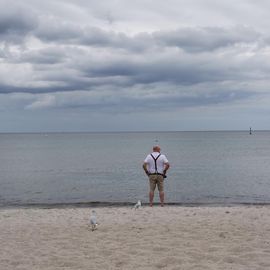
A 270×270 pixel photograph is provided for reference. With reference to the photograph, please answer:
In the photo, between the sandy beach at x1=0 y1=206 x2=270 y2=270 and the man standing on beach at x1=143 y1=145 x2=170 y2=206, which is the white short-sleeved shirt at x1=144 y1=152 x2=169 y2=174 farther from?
the sandy beach at x1=0 y1=206 x2=270 y2=270

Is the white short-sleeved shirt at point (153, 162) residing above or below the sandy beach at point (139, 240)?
above

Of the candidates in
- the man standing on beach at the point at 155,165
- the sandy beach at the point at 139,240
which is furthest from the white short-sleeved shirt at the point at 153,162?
the sandy beach at the point at 139,240

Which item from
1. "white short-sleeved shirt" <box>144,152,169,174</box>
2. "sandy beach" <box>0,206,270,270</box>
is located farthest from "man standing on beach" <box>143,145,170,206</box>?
"sandy beach" <box>0,206,270,270</box>

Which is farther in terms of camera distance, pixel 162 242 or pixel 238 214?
pixel 238 214

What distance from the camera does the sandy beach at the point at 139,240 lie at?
7141 millimetres

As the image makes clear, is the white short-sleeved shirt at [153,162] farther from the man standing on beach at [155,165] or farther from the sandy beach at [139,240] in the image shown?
the sandy beach at [139,240]

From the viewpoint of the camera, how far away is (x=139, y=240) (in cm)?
871

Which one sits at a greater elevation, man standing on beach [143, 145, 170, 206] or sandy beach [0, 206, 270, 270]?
man standing on beach [143, 145, 170, 206]

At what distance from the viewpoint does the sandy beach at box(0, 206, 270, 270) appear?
281 inches

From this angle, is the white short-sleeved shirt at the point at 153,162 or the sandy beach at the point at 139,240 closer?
the sandy beach at the point at 139,240

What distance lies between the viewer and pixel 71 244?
851 cm

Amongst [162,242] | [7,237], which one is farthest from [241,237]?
[7,237]

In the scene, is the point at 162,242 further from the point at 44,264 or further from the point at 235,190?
the point at 235,190

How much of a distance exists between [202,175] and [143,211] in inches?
823
